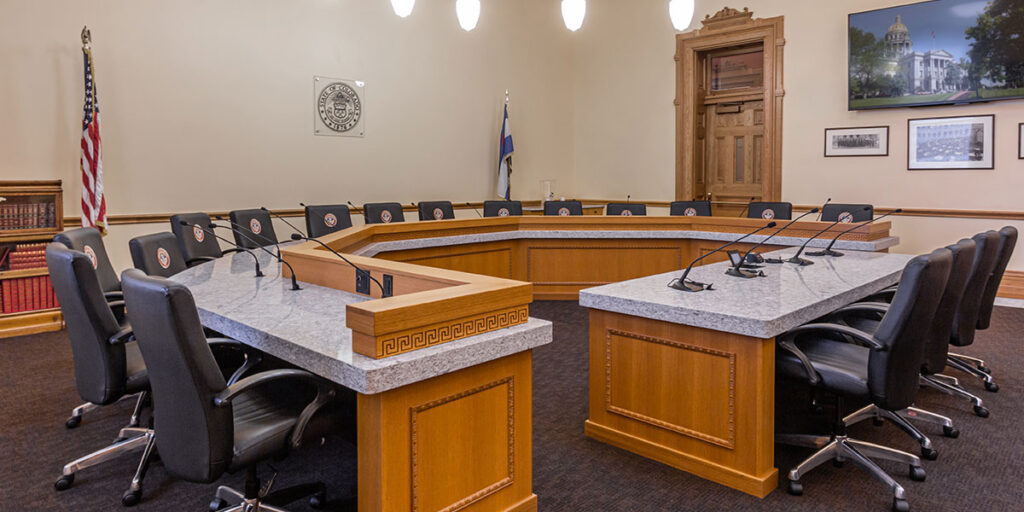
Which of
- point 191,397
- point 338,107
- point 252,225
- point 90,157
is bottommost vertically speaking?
point 191,397

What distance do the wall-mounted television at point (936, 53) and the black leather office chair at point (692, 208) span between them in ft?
6.64

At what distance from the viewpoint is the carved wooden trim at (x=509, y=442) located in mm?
1784

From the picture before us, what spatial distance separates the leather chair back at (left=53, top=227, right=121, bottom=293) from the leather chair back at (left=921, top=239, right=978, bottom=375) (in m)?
3.53

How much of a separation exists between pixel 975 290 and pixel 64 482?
401 cm

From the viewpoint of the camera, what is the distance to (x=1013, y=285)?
20.3 ft

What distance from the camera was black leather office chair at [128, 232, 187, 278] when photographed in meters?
3.22

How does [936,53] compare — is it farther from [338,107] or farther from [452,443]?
[452,443]

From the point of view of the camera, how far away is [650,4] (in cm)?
859

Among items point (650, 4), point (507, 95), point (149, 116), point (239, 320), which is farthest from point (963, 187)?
point (149, 116)

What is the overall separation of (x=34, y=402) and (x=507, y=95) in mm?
6439

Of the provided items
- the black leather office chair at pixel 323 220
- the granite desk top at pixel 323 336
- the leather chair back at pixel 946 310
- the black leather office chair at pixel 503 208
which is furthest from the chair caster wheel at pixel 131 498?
the black leather office chair at pixel 503 208

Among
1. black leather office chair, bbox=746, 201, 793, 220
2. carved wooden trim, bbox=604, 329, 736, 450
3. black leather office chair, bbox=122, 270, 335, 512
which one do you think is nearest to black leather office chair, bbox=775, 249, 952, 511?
carved wooden trim, bbox=604, 329, 736, 450

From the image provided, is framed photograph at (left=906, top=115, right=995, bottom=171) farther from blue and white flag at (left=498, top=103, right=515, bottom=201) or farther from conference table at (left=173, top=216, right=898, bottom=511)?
blue and white flag at (left=498, top=103, right=515, bottom=201)

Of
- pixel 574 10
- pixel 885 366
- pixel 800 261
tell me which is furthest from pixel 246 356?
pixel 574 10
